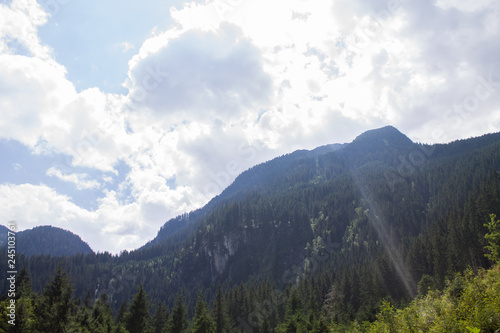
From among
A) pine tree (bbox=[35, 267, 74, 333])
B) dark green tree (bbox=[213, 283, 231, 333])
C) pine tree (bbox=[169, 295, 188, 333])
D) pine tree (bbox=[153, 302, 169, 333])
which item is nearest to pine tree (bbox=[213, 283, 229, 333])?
dark green tree (bbox=[213, 283, 231, 333])

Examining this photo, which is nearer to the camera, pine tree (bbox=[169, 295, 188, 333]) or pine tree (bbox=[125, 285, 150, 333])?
pine tree (bbox=[125, 285, 150, 333])

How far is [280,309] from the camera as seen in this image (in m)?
86.9

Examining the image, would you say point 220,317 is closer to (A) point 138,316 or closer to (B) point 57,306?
(A) point 138,316

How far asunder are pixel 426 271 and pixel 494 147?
157m

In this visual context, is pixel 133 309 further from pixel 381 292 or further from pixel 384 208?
pixel 384 208

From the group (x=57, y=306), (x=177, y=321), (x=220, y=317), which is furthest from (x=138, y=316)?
(x=220, y=317)

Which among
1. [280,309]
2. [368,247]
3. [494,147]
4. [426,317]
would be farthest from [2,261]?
[494,147]

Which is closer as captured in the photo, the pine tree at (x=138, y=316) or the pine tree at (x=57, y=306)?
the pine tree at (x=57, y=306)

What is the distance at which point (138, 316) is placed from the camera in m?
46.4

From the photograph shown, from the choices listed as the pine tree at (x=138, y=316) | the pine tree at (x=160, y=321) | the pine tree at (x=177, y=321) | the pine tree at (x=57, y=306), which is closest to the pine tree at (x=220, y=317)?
the pine tree at (x=160, y=321)

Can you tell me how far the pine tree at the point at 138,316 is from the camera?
45750 millimetres

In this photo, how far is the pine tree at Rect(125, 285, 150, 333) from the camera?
45.8 meters

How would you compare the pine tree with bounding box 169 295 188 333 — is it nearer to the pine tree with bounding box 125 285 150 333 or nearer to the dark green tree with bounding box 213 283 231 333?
the pine tree with bounding box 125 285 150 333

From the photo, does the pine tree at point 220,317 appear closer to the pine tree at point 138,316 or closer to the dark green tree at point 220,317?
the dark green tree at point 220,317
